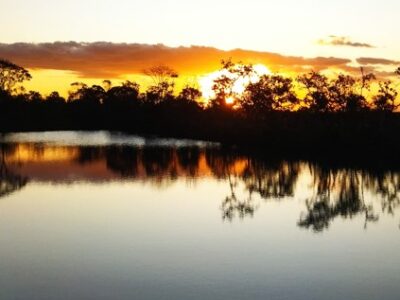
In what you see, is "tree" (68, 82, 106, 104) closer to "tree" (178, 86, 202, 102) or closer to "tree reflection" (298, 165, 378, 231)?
"tree" (178, 86, 202, 102)

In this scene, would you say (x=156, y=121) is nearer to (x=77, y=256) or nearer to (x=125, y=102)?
(x=125, y=102)

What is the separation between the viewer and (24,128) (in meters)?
99.9

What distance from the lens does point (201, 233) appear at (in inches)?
738

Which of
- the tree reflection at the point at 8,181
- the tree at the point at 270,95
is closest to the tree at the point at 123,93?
the tree at the point at 270,95

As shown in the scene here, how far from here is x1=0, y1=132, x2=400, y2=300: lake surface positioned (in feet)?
43.2

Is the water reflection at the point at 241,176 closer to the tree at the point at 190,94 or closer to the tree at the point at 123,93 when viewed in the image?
the tree at the point at 190,94

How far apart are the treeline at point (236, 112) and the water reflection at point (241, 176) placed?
6.46 meters

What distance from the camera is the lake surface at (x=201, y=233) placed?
1316 centimetres

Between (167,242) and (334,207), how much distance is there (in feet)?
31.5

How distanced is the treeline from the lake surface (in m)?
9.85

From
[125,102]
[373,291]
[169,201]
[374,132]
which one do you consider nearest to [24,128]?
[125,102]

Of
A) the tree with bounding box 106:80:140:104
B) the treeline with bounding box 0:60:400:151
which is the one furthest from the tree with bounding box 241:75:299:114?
the tree with bounding box 106:80:140:104

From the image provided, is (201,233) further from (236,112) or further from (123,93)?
(123,93)

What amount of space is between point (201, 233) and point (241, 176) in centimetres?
1535
